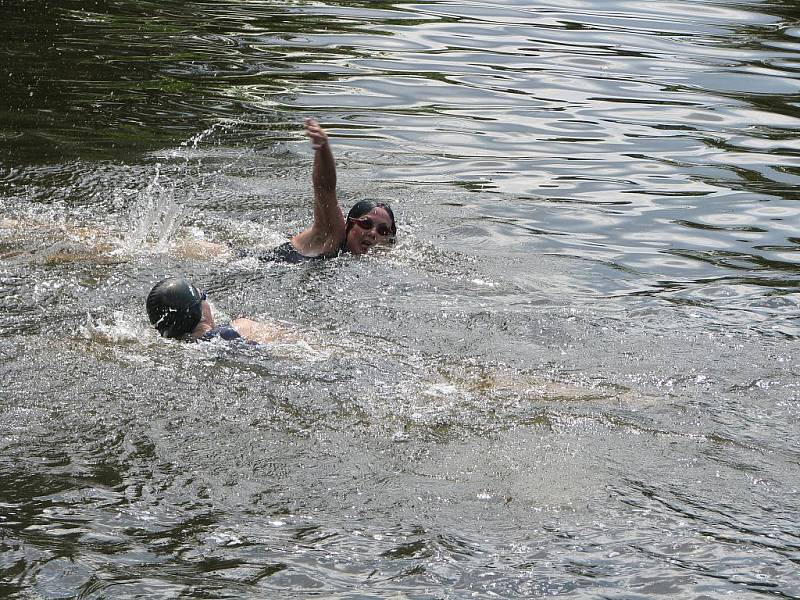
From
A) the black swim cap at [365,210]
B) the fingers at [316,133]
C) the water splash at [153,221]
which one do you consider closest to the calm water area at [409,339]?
the water splash at [153,221]

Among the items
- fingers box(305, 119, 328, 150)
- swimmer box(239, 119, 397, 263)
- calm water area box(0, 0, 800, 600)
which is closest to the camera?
calm water area box(0, 0, 800, 600)

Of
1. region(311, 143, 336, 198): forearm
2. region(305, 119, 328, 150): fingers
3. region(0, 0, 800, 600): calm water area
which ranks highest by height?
region(305, 119, 328, 150): fingers

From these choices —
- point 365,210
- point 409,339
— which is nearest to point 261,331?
point 409,339

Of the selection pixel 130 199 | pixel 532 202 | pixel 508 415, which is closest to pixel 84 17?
pixel 130 199

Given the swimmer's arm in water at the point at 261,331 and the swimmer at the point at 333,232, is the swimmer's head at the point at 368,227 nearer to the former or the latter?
the swimmer at the point at 333,232

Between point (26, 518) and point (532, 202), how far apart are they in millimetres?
6481

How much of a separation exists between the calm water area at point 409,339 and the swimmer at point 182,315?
0.10 metres

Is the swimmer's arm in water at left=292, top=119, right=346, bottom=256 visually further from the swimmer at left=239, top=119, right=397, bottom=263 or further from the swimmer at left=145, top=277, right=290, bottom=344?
the swimmer at left=145, top=277, right=290, bottom=344

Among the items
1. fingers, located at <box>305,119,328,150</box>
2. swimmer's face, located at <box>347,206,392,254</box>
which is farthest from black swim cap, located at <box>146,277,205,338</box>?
swimmer's face, located at <box>347,206,392,254</box>

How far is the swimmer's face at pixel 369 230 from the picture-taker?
8.74m

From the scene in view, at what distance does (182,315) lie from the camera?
6734 millimetres

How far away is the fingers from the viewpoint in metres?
7.77

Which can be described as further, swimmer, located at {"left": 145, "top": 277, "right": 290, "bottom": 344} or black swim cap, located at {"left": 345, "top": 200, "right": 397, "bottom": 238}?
black swim cap, located at {"left": 345, "top": 200, "right": 397, "bottom": 238}

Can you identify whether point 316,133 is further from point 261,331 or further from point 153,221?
point 153,221
